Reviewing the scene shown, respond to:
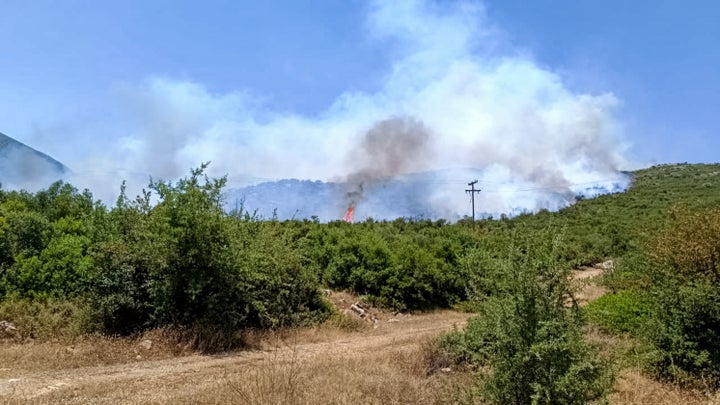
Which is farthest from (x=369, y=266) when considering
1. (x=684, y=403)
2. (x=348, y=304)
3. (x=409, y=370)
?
(x=684, y=403)

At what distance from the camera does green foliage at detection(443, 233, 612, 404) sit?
607cm

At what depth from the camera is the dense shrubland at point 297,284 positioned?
6289 mm

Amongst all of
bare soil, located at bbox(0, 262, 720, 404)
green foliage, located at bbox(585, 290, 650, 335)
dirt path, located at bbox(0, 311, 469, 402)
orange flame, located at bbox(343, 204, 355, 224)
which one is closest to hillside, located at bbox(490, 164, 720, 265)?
orange flame, located at bbox(343, 204, 355, 224)

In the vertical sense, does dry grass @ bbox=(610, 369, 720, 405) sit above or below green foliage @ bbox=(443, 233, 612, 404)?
below

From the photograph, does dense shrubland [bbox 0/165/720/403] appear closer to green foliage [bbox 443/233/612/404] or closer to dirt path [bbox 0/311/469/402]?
green foliage [bbox 443/233/612/404]

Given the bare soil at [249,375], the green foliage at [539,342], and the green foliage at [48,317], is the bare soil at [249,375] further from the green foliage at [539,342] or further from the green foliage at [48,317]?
the green foliage at [48,317]

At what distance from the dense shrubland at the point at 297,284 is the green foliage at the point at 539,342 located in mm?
16

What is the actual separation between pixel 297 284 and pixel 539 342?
12.2m

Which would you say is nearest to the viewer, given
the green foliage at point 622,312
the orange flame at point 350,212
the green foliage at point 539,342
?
the green foliage at point 539,342

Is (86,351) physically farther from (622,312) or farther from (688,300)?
(622,312)

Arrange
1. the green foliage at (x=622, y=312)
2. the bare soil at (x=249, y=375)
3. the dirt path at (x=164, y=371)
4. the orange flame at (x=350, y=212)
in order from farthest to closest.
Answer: the orange flame at (x=350, y=212), the green foliage at (x=622, y=312), the dirt path at (x=164, y=371), the bare soil at (x=249, y=375)

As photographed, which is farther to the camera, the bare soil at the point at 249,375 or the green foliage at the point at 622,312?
the green foliage at the point at 622,312

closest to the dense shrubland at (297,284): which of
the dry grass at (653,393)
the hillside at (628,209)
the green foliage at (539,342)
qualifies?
the green foliage at (539,342)

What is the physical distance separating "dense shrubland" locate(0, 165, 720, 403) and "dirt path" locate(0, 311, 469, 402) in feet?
6.06
